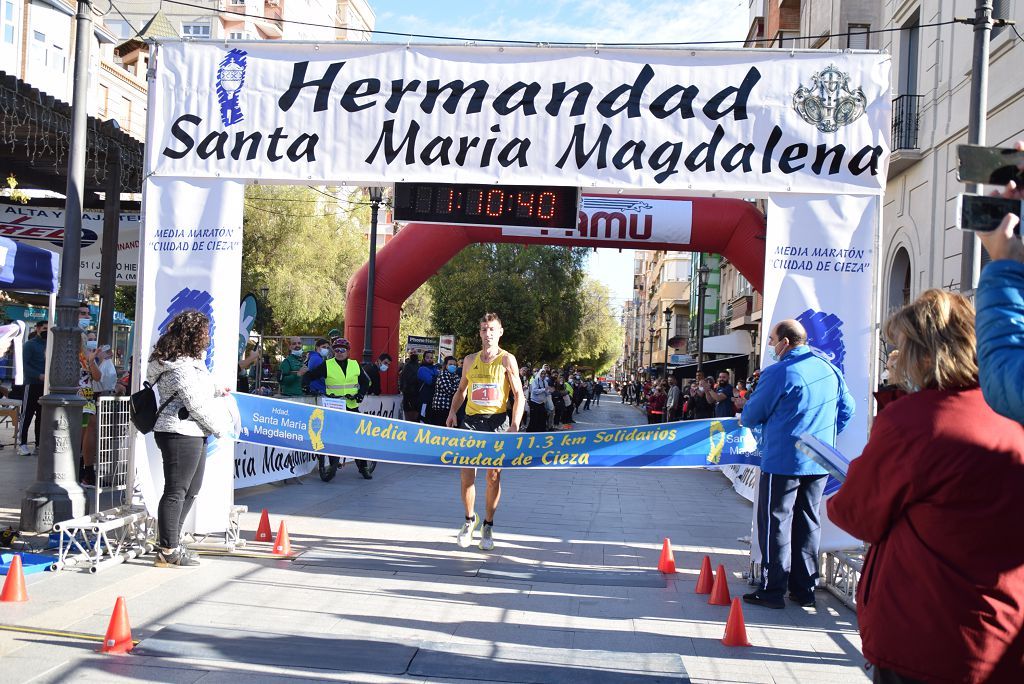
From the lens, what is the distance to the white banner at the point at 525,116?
725 cm

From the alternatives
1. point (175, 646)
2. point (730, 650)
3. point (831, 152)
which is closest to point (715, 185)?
point (831, 152)

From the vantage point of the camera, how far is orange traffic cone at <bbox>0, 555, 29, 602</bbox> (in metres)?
5.68

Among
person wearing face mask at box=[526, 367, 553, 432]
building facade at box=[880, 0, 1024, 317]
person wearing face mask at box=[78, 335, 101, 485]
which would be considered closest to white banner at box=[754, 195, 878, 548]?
person wearing face mask at box=[78, 335, 101, 485]

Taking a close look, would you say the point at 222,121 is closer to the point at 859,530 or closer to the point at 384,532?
the point at 384,532

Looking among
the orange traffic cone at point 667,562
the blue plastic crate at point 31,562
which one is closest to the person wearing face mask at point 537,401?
the orange traffic cone at point 667,562

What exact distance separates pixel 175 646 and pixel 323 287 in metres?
36.4

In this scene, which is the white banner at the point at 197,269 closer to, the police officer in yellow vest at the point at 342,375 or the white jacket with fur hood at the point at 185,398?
the white jacket with fur hood at the point at 185,398

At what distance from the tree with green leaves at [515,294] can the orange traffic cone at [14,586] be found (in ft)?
98.3

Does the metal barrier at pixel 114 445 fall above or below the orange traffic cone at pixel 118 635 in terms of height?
above

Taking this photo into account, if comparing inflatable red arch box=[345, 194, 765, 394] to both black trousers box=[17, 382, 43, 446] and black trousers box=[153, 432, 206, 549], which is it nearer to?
black trousers box=[17, 382, 43, 446]

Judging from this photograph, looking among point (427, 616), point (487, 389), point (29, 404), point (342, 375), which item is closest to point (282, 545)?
point (427, 616)

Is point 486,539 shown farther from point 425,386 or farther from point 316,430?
point 425,386

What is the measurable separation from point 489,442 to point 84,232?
8472mm

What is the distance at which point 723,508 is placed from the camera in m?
11.7
